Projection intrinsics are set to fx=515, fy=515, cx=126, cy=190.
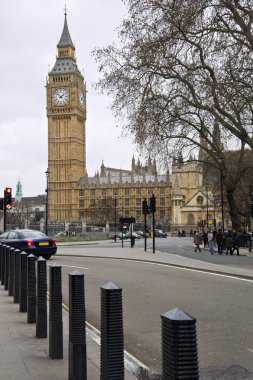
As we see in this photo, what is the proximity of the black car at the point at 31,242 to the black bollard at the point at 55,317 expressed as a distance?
14602mm

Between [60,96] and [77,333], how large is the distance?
137 meters

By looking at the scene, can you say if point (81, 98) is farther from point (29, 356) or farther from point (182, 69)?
point (29, 356)

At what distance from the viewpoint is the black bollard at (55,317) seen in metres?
5.87

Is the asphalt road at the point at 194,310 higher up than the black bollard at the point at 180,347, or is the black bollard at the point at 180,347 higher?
the black bollard at the point at 180,347

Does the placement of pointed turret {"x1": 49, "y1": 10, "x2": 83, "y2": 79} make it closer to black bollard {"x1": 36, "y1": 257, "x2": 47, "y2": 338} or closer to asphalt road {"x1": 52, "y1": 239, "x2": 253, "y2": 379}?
asphalt road {"x1": 52, "y1": 239, "x2": 253, "y2": 379}

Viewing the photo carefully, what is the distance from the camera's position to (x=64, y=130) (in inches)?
5487

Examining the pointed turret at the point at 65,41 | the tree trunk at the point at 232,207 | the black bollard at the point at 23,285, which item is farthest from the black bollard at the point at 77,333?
the pointed turret at the point at 65,41

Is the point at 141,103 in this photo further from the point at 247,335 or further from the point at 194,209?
the point at 194,209

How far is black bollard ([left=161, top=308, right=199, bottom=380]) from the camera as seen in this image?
260cm

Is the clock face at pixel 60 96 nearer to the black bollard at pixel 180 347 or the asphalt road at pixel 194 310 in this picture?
the asphalt road at pixel 194 310

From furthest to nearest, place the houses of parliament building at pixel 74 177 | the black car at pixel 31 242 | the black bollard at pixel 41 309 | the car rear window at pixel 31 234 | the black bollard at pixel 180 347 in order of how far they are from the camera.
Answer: the houses of parliament building at pixel 74 177
the car rear window at pixel 31 234
the black car at pixel 31 242
the black bollard at pixel 41 309
the black bollard at pixel 180 347

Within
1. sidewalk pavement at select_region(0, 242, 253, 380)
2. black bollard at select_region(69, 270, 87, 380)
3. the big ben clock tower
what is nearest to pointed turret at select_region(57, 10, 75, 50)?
the big ben clock tower

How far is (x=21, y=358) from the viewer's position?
5836 millimetres

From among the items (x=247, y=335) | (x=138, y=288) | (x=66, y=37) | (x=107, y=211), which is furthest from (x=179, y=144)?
(x=66, y=37)
